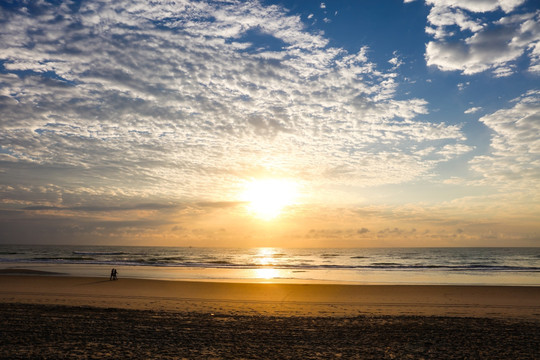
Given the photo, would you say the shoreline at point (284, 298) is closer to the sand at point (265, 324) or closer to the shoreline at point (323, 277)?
the sand at point (265, 324)

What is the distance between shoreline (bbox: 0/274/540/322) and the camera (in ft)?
58.3

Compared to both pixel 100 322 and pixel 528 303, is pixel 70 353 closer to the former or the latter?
pixel 100 322

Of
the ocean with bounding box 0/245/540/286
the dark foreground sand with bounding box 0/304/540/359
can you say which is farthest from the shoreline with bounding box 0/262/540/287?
the dark foreground sand with bounding box 0/304/540/359

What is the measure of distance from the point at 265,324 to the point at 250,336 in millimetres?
2286

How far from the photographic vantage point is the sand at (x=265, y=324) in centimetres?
991

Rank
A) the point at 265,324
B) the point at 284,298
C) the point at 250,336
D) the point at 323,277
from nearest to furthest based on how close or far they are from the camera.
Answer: the point at 250,336, the point at 265,324, the point at 284,298, the point at 323,277

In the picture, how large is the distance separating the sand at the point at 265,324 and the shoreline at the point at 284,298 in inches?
2.5

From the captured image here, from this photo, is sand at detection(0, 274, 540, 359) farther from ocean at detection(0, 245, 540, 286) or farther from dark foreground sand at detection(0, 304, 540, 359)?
ocean at detection(0, 245, 540, 286)

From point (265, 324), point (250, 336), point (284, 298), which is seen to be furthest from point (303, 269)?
point (250, 336)

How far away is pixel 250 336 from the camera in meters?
11.8

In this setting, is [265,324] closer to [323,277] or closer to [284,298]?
[284,298]

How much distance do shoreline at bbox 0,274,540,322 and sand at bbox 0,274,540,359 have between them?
6cm

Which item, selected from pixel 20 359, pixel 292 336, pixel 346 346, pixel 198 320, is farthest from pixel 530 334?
pixel 20 359

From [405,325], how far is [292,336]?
519cm
